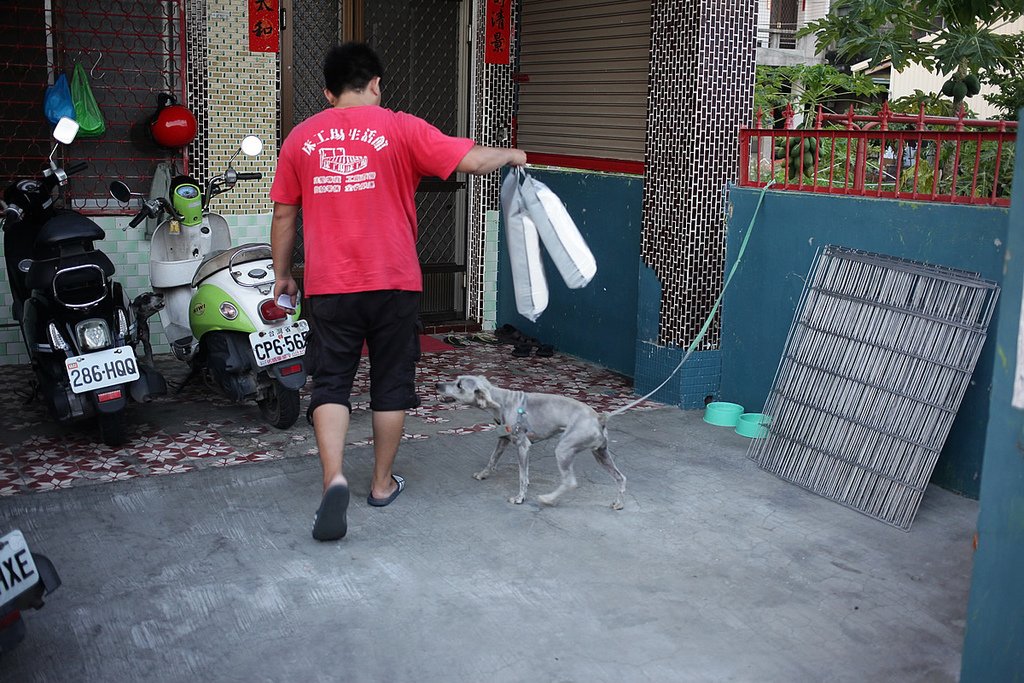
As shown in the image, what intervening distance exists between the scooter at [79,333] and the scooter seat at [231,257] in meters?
0.51

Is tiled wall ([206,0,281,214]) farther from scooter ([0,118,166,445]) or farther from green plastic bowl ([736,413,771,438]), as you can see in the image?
green plastic bowl ([736,413,771,438])

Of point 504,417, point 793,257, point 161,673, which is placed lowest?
point 161,673

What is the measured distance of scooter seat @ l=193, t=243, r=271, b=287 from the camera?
18.7 feet

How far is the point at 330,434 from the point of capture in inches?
167

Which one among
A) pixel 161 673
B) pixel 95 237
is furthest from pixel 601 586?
pixel 95 237

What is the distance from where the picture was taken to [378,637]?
11.3 ft

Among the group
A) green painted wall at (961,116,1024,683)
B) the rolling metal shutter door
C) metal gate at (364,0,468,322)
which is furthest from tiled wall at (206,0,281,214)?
green painted wall at (961,116,1024,683)

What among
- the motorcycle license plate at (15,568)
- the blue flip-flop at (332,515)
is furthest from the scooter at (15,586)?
the blue flip-flop at (332,515)

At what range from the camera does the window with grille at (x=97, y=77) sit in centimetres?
681

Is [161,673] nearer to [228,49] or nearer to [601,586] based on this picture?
[601,586]

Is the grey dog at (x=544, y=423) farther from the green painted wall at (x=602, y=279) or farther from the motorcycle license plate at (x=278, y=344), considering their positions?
the green painted wall at (x=602, y=279)

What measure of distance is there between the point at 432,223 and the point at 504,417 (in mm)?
4233

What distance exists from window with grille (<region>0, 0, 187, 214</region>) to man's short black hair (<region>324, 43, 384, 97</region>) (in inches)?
138

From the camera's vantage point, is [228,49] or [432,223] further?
[432,223]
